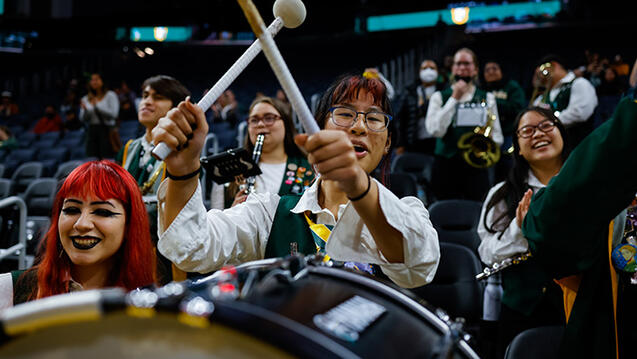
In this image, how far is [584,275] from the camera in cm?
172

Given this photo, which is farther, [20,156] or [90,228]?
[20,156]

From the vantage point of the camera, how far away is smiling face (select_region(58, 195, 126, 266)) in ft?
5.30

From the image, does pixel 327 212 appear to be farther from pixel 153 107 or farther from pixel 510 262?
pixel 153 107

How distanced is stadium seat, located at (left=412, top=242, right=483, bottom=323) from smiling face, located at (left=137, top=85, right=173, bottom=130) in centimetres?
167

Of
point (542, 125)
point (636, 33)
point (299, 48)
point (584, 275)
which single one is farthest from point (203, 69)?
point (584, 275)

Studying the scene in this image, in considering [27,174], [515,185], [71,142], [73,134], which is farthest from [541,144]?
[73,134]

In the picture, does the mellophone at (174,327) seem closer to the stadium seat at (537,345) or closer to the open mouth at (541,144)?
the stadium seat at (537,345)

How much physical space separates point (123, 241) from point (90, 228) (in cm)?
13

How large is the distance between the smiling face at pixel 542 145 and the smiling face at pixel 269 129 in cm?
144

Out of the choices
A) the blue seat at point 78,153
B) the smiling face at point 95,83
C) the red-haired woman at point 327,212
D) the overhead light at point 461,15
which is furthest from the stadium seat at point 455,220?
the overhead light at point 461,15

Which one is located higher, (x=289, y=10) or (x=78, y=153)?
(x=289, y=10)

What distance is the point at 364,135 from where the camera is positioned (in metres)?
1.55

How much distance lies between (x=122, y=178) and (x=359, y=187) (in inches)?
36.7

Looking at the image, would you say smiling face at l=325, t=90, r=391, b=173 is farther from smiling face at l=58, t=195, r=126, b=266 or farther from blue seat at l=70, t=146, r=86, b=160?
blue seat at l=70, t=146, r=86, b=160
